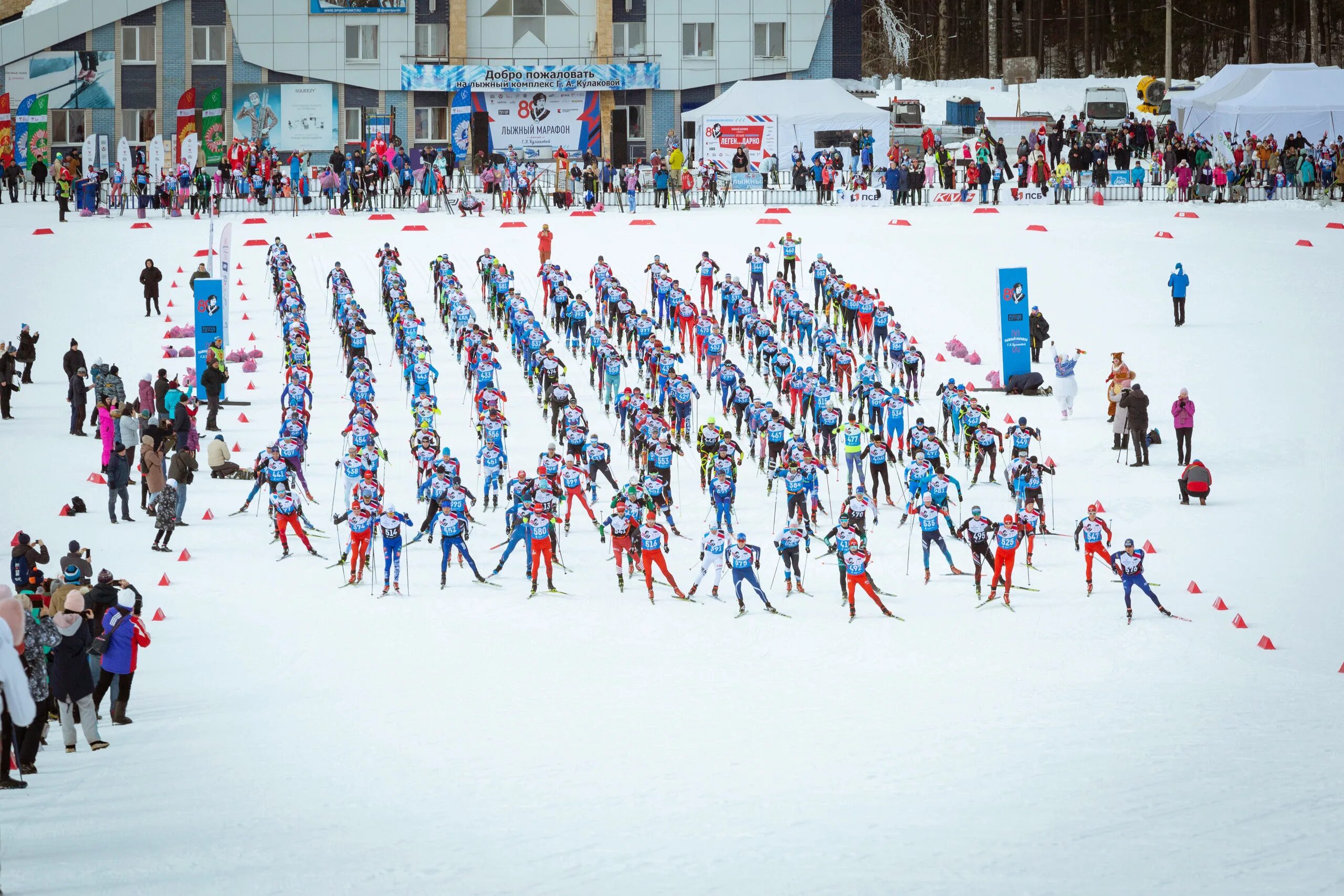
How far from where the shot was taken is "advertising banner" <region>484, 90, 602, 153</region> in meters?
51.9

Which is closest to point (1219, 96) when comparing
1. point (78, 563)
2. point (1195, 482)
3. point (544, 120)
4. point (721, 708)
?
point (544, 120)

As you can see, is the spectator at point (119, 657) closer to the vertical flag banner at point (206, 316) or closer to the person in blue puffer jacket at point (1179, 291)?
the vertical flag banner at point (206, 316)

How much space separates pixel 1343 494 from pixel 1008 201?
73.7 ft

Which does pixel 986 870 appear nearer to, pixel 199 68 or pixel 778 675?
pixel 778 675

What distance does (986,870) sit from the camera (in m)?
10.1

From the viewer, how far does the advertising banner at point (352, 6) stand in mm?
51094

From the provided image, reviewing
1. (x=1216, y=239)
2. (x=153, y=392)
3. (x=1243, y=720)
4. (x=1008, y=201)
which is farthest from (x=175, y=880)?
(x=1008, y=201)

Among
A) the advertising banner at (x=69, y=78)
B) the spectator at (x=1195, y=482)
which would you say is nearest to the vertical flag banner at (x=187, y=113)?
the advertising banner at (x=69, y=78)

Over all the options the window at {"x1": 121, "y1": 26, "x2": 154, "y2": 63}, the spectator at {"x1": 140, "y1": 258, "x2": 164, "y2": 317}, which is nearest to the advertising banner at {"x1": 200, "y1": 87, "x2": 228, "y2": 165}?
the window at {"x1": 121, "y1": 26, "x2": 154, "y2": 63}

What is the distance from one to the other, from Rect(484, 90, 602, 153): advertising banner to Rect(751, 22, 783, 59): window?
17.5ft

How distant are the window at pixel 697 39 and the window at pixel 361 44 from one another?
380 inches

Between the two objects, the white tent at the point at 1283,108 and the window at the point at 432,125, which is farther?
the window at the point at 432,125

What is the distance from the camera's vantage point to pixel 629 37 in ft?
175

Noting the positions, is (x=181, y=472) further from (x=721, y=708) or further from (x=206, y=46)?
(x=206, y=46)
